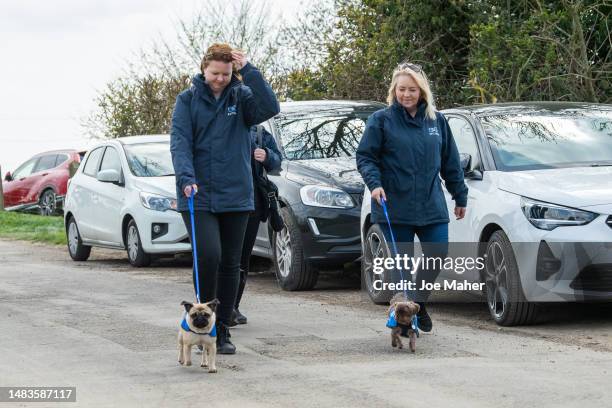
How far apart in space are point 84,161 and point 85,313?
7216mm

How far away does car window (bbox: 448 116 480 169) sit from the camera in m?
9.98

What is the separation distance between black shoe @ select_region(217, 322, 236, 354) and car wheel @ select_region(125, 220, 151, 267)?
7264 millimetres

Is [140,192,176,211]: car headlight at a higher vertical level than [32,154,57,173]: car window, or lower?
higher

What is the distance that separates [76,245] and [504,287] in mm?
9093

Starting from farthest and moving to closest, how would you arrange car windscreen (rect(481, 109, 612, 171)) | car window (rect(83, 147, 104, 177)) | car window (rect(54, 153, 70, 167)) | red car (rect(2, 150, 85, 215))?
1. car window (rect(54, 153, 70, 167))
2. red car (rect(2, 150, 85, 215))
3. car window (rect(83, 147, 104, 177))
4. car windscreen (rect(481, 109, 612, 171))

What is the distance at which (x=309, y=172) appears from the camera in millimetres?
12227

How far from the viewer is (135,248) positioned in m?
15.5

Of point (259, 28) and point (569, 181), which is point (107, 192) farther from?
point (259, 28)

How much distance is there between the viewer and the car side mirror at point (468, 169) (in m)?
9.71

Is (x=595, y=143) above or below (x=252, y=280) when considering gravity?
above

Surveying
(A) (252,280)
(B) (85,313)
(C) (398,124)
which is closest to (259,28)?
(A) (252,280)

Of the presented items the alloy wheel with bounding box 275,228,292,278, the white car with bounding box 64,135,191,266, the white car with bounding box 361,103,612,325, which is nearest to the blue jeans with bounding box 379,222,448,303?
the white car with bounding box 361,103,612,325

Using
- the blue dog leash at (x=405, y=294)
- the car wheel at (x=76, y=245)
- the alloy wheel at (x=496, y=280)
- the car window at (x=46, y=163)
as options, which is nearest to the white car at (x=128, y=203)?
the car wheel at (x=76, y=245)

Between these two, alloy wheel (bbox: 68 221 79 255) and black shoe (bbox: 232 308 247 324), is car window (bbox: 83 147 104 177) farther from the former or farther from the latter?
black shoe (bbox: 232 308 247 324)
